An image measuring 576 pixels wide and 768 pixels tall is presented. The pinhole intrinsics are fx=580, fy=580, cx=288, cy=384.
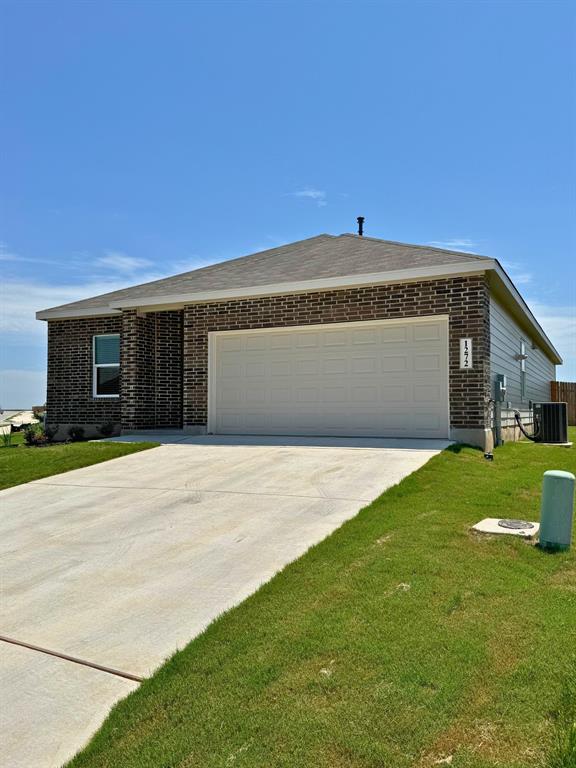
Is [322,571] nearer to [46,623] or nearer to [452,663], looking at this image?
[452,663]

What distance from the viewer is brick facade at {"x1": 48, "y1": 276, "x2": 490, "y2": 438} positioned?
11.0m

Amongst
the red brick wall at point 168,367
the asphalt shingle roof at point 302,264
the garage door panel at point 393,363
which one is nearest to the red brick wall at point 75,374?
the asphalt shingle roof at point 302,264

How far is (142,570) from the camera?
198 inches

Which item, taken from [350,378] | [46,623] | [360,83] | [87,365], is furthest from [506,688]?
[87,365]

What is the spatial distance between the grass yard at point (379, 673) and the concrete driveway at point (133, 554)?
0.90ft

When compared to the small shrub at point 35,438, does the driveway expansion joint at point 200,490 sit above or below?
below

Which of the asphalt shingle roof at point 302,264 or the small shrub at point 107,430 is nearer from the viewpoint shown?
the asphalt shingle roof at point 302,264

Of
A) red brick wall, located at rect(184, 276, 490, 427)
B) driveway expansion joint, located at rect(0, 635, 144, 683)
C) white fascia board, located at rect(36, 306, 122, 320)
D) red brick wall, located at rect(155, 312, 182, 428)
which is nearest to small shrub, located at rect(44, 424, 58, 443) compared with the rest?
white fascia board, located at rect(36, 306, 122, 320)

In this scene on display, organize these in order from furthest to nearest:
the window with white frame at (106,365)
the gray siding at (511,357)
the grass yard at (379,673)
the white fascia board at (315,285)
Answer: the window with white frame at (106,365) → the gray siding at (511,357) → the white fascia board at (315,285) → the grass yard at (379,673)

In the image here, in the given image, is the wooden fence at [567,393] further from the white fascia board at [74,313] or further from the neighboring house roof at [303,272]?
the white fascia board at [74,313]

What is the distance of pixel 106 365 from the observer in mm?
16000

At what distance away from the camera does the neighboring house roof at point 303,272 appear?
11.3 m

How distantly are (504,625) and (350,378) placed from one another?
8734mm

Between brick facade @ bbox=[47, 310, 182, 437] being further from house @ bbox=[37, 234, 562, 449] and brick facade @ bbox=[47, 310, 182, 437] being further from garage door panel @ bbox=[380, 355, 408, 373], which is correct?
garage door panel @ bbox=[380, 355, 408, 373]
